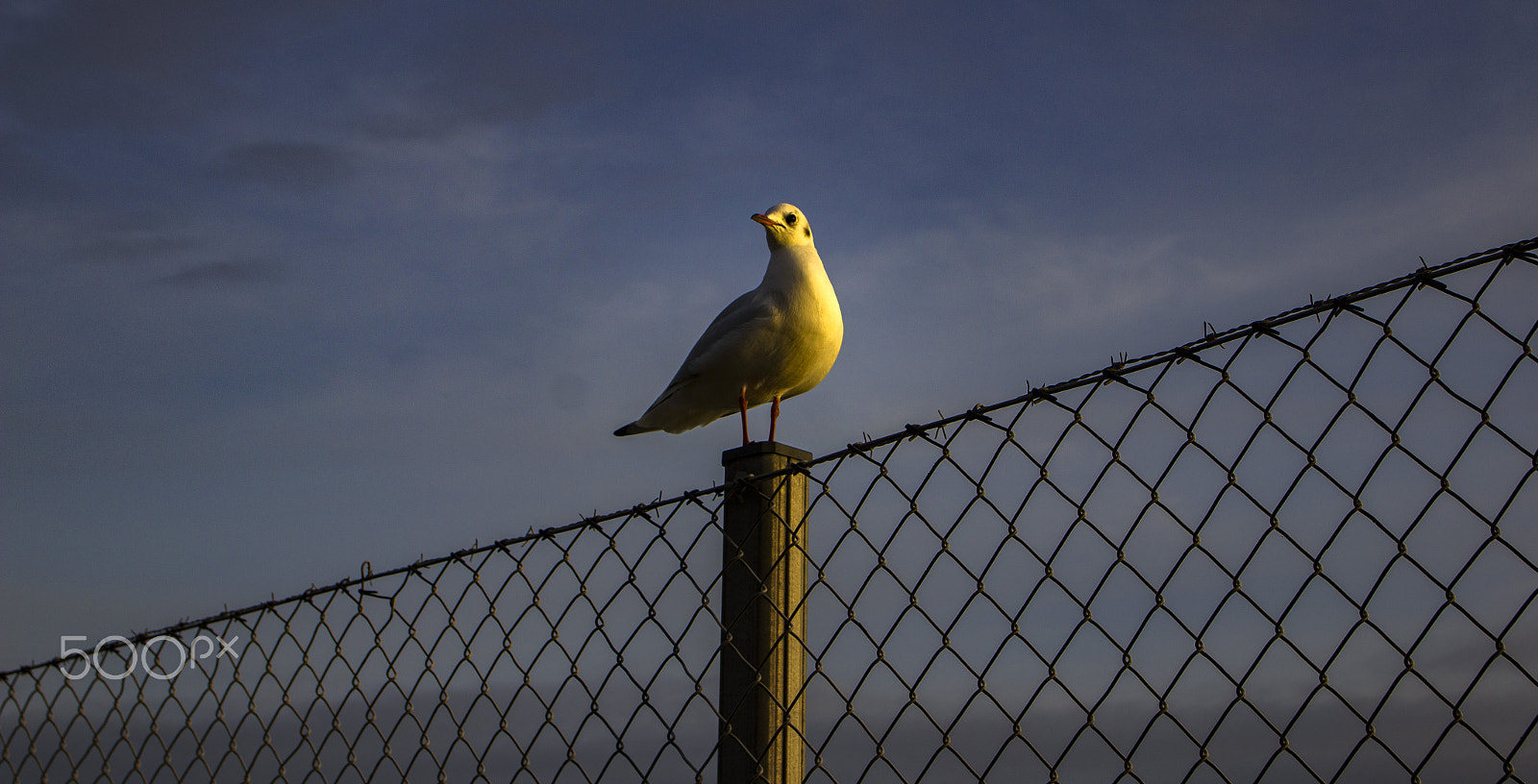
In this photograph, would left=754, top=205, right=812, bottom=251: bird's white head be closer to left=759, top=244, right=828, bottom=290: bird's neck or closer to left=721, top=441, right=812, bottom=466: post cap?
left=759, top=244, right=828, bottom=290: bird's neck

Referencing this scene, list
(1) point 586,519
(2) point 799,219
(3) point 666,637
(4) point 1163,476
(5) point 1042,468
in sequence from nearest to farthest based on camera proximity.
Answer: (4) point 1163,476
(5) point 1042,468
(3) point 666,637
(1) point 586,519
(2) point 799,219

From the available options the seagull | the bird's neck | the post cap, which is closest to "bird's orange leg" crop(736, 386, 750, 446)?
the seagull

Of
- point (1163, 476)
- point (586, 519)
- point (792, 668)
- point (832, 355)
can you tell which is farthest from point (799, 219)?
point (1163, 476)

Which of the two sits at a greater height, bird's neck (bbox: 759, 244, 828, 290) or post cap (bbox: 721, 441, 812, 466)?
bird's neck (bbox: 759, 244, 828, 290)

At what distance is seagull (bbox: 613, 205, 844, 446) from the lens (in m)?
5.12

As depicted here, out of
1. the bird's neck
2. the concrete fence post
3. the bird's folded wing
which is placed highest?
the bird's neck

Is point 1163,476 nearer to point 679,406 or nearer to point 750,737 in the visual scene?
point 750,737

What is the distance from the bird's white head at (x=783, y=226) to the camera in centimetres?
559

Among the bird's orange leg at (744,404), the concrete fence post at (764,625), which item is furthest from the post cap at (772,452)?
the bird's orange leg at (744,404)

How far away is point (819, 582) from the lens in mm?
2330

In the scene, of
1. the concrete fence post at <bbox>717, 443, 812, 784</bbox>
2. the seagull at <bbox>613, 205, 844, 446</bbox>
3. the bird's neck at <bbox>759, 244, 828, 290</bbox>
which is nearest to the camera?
the concrete fence post at <bbox>717, 443, 812, 784</bbox>

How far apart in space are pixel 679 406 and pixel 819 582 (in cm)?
349

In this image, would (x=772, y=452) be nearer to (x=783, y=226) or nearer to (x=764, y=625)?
(x=764, y=625)

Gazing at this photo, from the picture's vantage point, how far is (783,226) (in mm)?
5613
